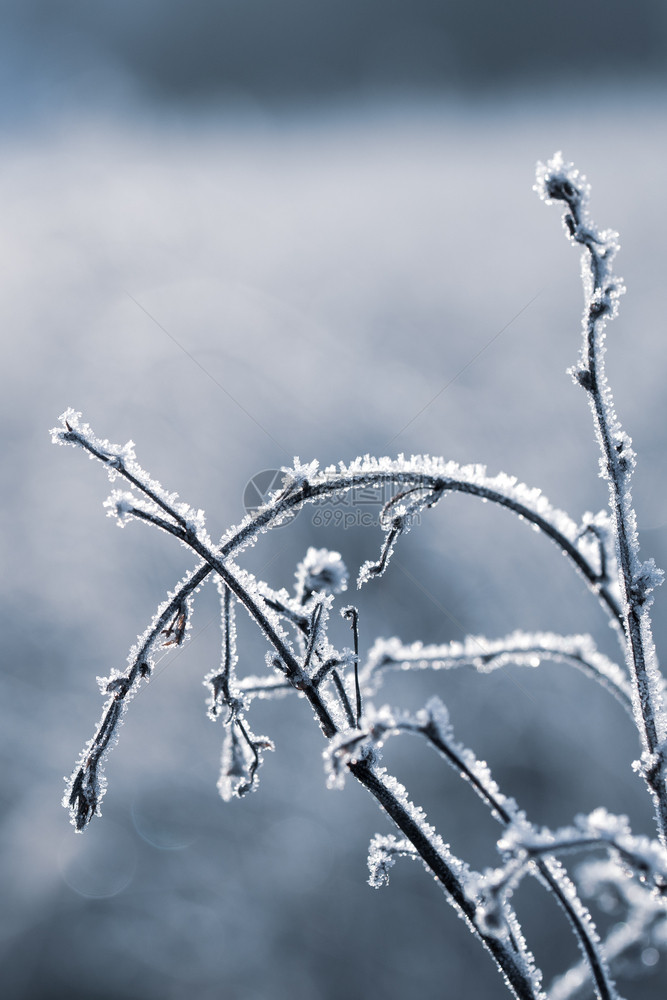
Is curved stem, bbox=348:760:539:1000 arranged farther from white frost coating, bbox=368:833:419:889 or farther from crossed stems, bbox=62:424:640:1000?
white frost coating, bbox=368:833:419:889

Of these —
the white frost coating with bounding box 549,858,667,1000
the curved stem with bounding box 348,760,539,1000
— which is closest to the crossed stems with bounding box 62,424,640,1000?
the curved stem with bounding box 348,760,539,1000

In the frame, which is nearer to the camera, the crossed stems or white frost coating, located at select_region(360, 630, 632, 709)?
the crossed stems

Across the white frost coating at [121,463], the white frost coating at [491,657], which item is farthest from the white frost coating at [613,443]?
the white frost coating at [121,463]

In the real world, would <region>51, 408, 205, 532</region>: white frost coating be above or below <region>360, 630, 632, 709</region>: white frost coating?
above

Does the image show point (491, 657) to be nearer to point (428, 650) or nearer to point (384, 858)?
point (428, 650)

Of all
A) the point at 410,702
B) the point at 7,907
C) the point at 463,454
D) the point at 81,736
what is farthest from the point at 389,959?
the point at 463,454

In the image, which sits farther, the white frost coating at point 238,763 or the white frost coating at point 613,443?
the white frost coating at point 238,763

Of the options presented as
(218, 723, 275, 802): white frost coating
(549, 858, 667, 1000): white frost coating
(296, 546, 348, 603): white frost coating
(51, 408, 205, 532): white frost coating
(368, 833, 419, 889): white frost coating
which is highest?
(51, 408, 205, 532): white frost coating

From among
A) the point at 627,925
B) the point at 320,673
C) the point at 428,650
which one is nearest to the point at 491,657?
the point at 428,650

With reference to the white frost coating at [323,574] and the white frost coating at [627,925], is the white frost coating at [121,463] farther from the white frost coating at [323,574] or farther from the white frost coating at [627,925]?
the white frost coating at [627,925]
